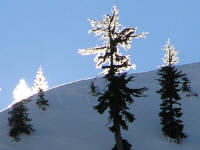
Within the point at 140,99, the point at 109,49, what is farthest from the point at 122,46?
the point at 140,99

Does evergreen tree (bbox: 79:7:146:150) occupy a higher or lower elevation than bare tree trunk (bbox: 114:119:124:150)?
higher

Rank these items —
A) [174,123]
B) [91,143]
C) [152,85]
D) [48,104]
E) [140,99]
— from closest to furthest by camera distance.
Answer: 1. [91,143]
2. [174,123]
3. [48,104]
4. [140,99]
5. [152,85]

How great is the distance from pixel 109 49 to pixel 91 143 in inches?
430

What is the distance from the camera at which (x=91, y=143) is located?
35.0 m

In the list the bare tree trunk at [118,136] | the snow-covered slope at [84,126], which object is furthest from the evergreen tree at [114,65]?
the snow-covered slope at [84,126]

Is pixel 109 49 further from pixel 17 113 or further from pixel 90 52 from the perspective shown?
pixel 17 113

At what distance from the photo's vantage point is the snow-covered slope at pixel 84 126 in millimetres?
34469

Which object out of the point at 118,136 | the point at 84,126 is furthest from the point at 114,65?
the point at 84,126

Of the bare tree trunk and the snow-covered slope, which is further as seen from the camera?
the snow-covered slope

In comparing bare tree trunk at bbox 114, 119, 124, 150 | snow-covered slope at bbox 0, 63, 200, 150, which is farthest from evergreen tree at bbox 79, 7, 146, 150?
snow-covered slope at bbox 0, 63, 200, 150

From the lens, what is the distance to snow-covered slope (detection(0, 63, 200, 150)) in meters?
34.5

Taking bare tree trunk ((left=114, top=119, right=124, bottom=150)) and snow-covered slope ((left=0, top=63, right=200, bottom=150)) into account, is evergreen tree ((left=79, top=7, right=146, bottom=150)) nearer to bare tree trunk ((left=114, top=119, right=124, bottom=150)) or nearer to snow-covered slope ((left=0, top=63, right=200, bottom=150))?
bare tree trunk ((left=114, top=119, right=124, bottom=150))

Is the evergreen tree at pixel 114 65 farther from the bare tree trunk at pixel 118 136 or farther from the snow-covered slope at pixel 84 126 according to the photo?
the snow-covered slope at pixel 84 126

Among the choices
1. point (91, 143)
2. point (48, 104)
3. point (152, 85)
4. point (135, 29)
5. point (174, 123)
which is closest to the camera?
point (135, 29)
